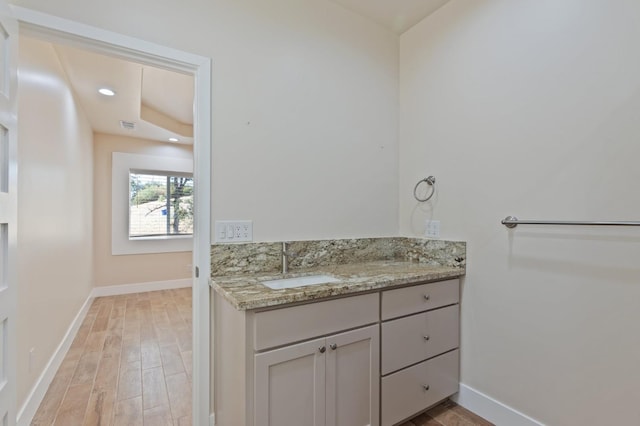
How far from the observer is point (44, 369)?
211 centimetres

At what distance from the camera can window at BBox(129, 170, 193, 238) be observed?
4.76 metres

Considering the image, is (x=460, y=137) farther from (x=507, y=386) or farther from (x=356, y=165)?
(x=507, y=386)

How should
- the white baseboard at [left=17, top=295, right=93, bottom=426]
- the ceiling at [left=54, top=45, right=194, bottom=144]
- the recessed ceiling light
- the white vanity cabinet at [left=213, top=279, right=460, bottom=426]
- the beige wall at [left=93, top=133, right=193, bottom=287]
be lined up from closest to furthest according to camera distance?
the white vanity cabinet at [left=213, top=279, right=460, bottom=426] → the white baseboard at [left=17, top=295, right=93, bottom=426] → the ceiling at [left=54, top=45, right=194, bottom=144] → the recessed ceiling light → the beige wall at [left=93, top=133, right=193, bottom=287]

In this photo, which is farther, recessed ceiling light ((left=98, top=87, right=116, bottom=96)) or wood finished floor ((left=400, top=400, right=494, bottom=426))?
recessed ceiling light ((left=98, top=87, right=116, bottom=96))

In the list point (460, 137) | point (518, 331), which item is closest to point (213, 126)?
A: point (460, 137)

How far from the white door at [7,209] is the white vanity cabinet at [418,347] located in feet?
5.14

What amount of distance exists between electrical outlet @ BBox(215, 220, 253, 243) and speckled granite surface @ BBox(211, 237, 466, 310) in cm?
4

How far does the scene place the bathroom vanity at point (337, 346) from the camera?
123 centimetres

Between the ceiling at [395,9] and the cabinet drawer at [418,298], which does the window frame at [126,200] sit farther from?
the cabinet drawer at [418,298]

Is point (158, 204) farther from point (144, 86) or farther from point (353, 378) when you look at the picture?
point (353, 378)

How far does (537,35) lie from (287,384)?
84.0 inches

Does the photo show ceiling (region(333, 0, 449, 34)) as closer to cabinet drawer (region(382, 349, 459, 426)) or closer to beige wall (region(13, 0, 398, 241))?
beige wall (region(13, 0, 398, 241))

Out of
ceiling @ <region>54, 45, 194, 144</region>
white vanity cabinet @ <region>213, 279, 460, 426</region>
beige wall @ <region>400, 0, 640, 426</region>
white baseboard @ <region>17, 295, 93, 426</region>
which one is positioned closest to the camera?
white vanity cabinet @ <region>213, 279, 460, 426</region>

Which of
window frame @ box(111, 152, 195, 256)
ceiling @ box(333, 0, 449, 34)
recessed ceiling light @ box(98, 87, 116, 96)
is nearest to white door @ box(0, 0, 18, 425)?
ceiling @ box(333, 0, 449, 34)
